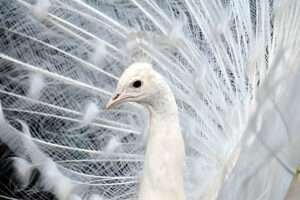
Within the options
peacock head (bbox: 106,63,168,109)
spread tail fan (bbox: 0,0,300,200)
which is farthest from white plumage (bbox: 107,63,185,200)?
spread tail fan (bbox: 0,0,300,200)

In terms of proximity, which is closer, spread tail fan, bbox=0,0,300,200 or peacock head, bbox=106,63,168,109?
peacock head, bbox=106,63,168,109

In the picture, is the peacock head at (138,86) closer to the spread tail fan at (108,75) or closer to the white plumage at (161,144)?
the white plumage at (161,144)

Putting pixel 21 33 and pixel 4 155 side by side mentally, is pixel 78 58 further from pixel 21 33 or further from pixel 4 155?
pixel 4 155

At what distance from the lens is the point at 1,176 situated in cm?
223

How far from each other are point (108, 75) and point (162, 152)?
47cm

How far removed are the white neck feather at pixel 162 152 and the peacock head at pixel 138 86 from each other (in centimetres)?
3

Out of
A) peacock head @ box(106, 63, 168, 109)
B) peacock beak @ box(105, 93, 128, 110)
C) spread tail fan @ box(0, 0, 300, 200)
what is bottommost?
peacock beak @ box(105, 93, 128, 110)

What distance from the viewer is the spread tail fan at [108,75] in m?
1.97

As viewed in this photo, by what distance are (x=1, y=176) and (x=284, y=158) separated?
105 cm

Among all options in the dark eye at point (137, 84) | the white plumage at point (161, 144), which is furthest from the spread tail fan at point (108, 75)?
the dark eye at point (137, 84)

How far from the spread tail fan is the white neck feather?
11.3 inches

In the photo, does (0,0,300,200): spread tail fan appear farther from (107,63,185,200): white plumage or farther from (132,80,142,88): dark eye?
(132,80,142,88): dark eye

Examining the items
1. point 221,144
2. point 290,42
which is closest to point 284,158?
point 290,42

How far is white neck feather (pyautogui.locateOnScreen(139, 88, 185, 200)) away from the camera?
163 centimetres
